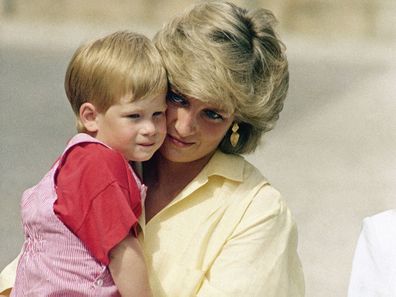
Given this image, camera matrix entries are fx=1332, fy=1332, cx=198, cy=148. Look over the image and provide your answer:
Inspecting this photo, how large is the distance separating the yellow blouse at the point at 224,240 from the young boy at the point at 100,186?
17 cm

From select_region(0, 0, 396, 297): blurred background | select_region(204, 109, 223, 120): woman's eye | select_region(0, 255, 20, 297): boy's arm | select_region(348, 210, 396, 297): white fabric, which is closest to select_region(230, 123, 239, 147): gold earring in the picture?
select_region(204, 109, 223, 120): woman's eye

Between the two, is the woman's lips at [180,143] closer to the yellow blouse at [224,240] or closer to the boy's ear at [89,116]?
the yellow blouse at [224,240]

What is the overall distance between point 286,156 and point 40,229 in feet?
18.7

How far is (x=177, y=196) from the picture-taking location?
3.71m

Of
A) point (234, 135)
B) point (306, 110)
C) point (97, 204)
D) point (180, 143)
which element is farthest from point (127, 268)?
point (306, 110)

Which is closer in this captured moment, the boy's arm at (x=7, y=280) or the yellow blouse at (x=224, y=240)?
the yellow blouse at (x=224, y=240)

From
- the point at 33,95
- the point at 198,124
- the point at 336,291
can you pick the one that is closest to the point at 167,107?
the point at 198,124

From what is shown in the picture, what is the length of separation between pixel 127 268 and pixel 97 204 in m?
0.19

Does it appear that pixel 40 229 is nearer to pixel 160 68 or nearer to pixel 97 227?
pixel 97 227

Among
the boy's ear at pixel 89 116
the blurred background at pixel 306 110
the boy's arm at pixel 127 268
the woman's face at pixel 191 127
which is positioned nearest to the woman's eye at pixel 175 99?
the woman's face at pixel 191 127

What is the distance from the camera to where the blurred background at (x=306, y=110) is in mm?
7707

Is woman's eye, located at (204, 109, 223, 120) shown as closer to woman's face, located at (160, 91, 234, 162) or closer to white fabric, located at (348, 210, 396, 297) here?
woman's face, located at (160, 91, 234, 162)

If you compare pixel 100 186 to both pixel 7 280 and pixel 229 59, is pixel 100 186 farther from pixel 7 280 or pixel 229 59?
pixel 7 280

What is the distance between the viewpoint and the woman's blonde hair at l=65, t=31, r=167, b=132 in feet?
11.3
